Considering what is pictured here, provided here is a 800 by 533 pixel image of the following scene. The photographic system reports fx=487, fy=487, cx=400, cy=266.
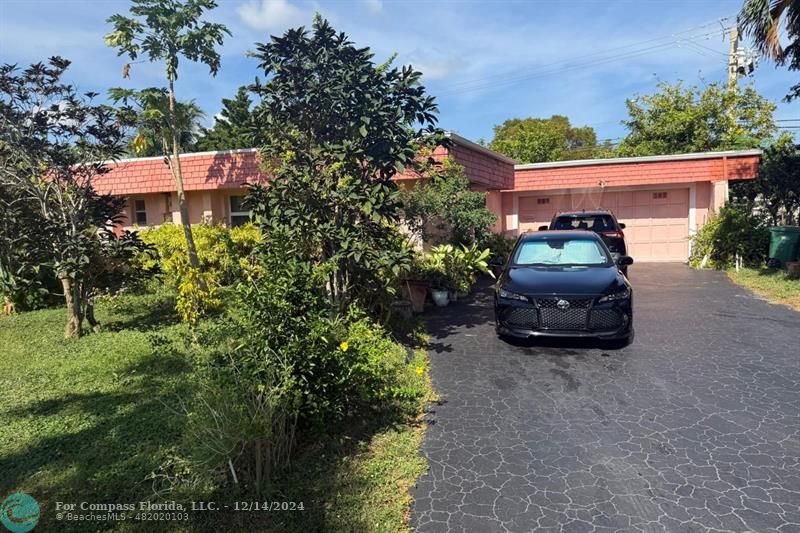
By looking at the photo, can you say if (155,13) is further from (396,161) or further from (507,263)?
(507,263)

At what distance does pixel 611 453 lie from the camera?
3580 millimetres

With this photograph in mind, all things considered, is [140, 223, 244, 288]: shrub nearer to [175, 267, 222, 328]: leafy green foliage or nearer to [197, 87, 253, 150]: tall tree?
[175, 267, 222, 328]: leafy green foliage

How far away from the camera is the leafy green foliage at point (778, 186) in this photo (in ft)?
41.6

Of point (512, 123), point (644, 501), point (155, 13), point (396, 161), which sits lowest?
point (644, 501)

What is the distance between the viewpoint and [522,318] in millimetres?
6047

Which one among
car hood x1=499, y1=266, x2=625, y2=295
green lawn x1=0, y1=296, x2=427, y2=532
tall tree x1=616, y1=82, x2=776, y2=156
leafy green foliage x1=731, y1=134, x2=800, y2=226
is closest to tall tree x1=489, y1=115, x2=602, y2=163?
tall tree x1=616, y1=82, x2=776, y2=156

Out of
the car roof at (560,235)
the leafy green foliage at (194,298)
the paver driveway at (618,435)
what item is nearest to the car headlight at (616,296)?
the paver driveway at (618,435)

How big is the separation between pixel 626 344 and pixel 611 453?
3062 mm

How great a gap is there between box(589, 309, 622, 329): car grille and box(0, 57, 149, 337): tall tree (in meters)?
6.40

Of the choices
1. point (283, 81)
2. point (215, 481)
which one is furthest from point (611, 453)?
point (283, 81)

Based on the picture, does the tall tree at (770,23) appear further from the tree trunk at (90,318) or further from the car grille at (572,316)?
the tree trunk at (90,318)

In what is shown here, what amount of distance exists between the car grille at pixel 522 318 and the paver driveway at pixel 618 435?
1.19 feet

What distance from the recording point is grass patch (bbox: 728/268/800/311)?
354 inches

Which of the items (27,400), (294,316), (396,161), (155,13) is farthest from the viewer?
(155,13)
